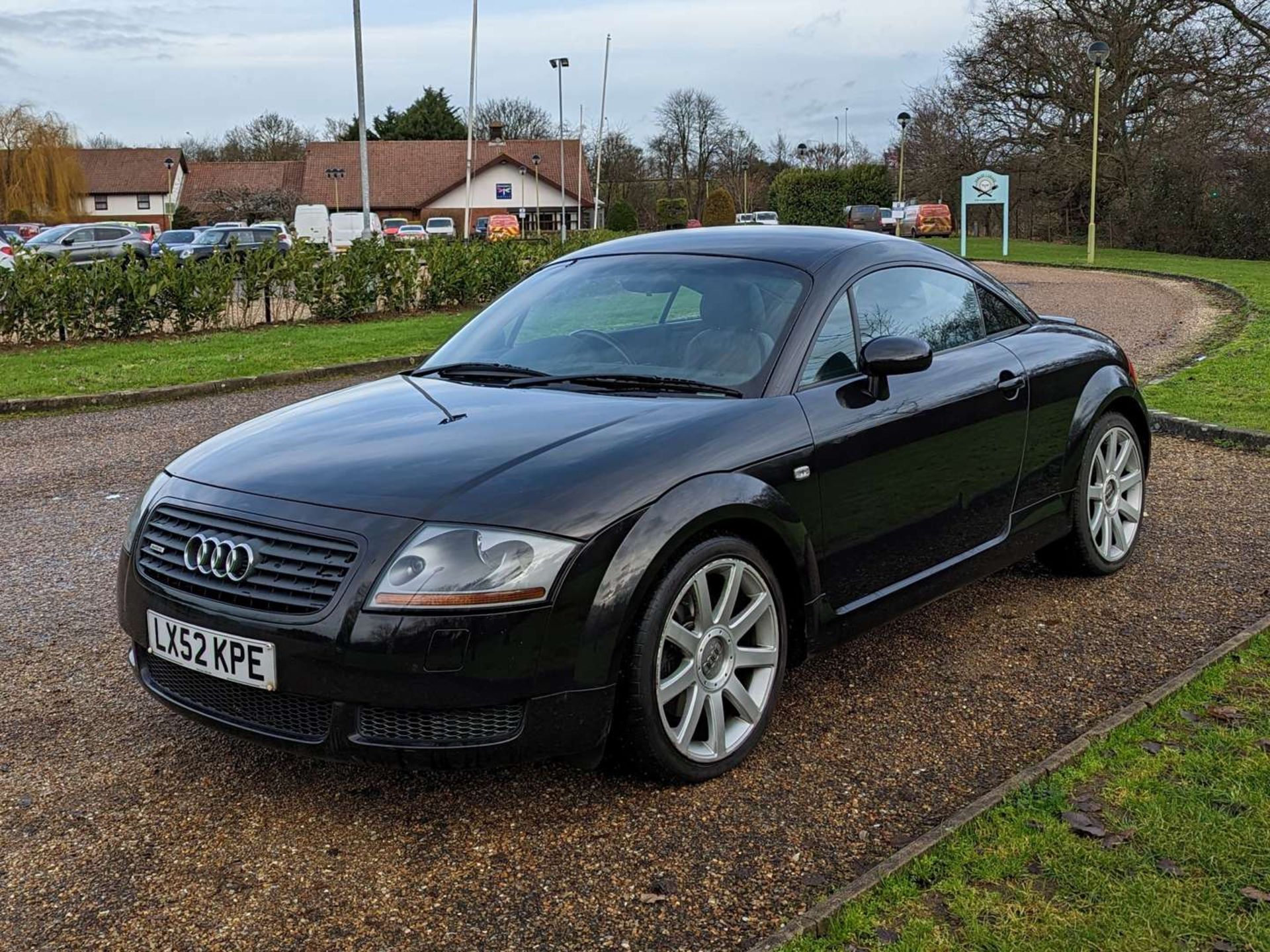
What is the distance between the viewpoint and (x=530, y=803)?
3473mm

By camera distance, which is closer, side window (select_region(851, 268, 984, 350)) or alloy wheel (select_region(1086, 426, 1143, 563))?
side window (select_region(851, 268, 984, 350))

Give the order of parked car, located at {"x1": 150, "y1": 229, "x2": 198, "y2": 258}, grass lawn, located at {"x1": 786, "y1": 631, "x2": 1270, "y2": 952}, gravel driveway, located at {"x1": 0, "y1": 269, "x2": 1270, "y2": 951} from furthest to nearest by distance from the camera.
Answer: parked car, located at {"x1": 150, "y1": 229, "x2": 198, "y2": 258}
gravel driveway, located at {"x1": 0, "y1": 269, "x2": 1270, "y2": 951}
grass lawn, located at {"x1": 786, "y1": 631, "x2": 1270, "y2": 952}

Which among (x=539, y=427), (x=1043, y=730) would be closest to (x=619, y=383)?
(x=539, y=427)

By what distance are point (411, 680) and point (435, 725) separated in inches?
6.3

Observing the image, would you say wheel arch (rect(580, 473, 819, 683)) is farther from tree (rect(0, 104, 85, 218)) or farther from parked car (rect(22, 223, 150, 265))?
tree (rect(0, 104, 85, 218))

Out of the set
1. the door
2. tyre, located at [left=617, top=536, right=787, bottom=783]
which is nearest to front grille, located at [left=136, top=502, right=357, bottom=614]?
tyre, located at [left=617, top=536, right=787, bottom=783]

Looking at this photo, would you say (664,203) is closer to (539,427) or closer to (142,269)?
(142,269)

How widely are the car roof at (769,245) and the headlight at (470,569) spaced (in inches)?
69.8

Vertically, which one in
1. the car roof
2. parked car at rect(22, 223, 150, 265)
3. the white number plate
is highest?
parked car at rect(22, 223, 150, 265)

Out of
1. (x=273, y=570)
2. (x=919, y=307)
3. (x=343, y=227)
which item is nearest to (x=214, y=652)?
(x=273, y=570)

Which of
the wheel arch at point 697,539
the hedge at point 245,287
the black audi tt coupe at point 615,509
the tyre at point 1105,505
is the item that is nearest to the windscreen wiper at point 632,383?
the black audi tt coupe at point 615,509

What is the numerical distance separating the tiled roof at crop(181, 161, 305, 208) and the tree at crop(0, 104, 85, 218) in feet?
32.4

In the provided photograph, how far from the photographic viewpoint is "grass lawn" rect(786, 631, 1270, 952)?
2.72m

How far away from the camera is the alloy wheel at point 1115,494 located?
544 centimetres
